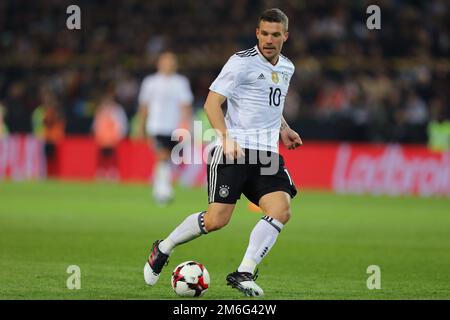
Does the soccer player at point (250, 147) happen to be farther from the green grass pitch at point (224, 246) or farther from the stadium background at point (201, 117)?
the stadium background at point (201, 117)

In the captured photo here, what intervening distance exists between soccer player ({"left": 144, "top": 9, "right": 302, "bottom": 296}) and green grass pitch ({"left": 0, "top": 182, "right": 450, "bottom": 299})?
0.43 metres

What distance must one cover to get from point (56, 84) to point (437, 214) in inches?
556

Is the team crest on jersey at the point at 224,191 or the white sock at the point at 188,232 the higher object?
the team crest on jersey at the point at 224,191

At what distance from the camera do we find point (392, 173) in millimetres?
21172

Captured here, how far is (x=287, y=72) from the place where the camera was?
8.68 metres

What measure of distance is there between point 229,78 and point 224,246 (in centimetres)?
408

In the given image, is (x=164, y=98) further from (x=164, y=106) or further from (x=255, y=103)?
(x=255, y=103)

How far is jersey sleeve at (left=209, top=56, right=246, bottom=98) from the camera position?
27.0 feet

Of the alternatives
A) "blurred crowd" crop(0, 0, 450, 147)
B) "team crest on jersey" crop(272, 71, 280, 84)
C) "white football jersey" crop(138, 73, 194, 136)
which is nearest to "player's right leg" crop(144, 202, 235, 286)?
"team crest on jersey" crop(272, 71, 280, 84)

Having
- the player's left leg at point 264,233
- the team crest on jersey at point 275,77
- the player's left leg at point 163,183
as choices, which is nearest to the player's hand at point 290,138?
the team crest on jersey at point 275,77

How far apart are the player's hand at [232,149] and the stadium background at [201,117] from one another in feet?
5.33

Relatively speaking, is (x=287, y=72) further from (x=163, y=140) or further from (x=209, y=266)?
(x=163, y=140)

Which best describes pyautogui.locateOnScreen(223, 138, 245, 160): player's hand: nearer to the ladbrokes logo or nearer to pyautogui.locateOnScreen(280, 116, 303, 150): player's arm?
pyautogui.locateOnScreen(280, 116, 303, 150): player's arm

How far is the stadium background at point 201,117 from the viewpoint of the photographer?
38.4ft
